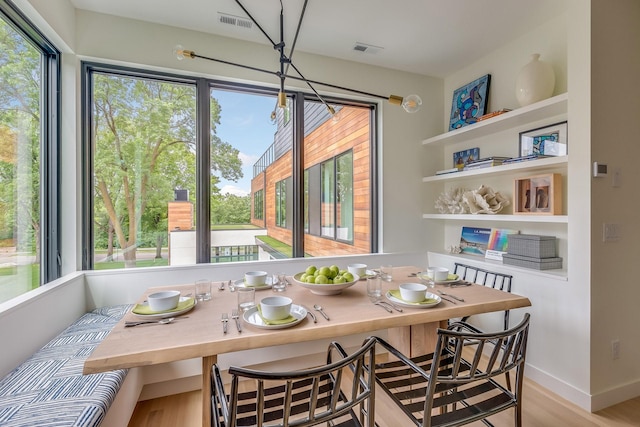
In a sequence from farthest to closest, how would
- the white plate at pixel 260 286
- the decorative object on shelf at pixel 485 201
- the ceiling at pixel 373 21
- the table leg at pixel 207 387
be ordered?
1. the decorative object on shelf at pixel 485 201
2. the ceiling at pixel 373 21
3. the white plate at pixel 260 286
4. the table leg at pixel 207 387

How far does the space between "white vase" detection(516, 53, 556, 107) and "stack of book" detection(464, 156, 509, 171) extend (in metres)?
0.50

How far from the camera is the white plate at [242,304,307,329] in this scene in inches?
51.1

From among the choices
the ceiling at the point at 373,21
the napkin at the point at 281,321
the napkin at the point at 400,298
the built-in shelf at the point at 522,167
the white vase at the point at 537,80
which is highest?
the ceiling at the point at 373,21

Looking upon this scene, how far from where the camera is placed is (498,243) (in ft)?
9.48

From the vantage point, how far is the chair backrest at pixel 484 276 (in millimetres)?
2435

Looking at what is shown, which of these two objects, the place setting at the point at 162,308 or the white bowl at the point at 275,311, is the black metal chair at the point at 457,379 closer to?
the white bowl at the point at 275,311

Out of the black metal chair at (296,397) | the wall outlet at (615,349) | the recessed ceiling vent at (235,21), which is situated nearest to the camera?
the black metal chair at (296,397)

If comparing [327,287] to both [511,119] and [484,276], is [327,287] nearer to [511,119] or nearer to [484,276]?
[484,276]

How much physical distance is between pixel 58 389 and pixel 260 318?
939 mm

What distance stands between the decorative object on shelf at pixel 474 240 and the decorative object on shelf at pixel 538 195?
454 mm

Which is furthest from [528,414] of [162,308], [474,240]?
[162,308]

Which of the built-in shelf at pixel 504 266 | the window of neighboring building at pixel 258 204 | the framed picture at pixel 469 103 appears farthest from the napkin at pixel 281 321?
the framed picture at pixel 469 103

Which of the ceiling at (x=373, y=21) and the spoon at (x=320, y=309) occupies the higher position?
the ceiling at (x=373, y=21)

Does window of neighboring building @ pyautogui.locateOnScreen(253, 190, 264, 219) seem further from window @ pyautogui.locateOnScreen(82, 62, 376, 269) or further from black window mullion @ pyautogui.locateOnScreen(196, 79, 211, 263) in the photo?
black window mullion @ pyautogui.locateOnScreen(196, 79, 211, 263)
